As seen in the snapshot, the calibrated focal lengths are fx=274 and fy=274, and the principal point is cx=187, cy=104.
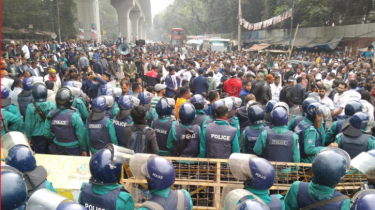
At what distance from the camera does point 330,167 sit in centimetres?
239

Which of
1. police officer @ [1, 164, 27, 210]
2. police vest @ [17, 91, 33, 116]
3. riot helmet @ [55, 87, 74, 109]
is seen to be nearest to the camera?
police officer @ [1, 164, 27, 210]

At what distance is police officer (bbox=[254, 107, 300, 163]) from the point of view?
375 cm

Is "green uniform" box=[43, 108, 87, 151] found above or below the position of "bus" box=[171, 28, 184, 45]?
below

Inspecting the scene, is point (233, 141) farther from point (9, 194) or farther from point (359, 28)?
point (359, 28)

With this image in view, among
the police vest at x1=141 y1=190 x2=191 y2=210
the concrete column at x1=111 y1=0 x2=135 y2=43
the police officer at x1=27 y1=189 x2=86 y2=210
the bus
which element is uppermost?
the concrete column at x1=111 y1=0 x2=135 y2=43

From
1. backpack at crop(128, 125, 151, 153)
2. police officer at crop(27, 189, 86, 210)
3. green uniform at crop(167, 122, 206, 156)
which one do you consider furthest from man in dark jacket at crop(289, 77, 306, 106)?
police officer at crop(27, 189, 86, 210)

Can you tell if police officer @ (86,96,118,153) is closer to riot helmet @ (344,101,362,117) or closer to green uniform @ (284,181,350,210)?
green uniform @ (284,181,350,210)

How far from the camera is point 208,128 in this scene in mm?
3973

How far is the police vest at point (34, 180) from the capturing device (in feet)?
8.29

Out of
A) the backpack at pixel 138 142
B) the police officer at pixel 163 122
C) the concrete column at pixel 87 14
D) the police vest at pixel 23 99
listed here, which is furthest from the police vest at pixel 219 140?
the concrete column at pixel 87 14

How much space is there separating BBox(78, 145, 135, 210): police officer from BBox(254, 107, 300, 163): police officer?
2118mm

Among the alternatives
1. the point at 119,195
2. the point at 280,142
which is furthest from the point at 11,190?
the point at 280,142

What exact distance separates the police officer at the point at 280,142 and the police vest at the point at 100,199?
2.17 meters

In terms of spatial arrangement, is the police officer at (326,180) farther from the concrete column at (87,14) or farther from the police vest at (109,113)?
the concrete column at (87,14)
